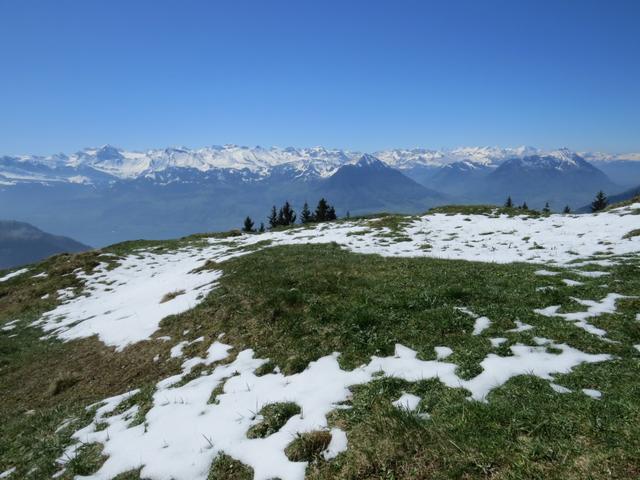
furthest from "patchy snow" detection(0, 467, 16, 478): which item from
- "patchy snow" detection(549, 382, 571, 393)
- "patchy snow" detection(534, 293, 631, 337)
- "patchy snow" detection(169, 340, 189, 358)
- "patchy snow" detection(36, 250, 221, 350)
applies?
"patchy snow" detection(534, 293, 631, 337)

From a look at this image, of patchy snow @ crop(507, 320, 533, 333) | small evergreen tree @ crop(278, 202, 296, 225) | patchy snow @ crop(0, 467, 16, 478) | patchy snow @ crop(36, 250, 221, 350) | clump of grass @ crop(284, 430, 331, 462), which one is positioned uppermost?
patchy snow @ crop(507, 320, 533, 333)

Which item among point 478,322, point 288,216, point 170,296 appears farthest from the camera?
point 288,216

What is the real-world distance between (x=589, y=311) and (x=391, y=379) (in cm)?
758

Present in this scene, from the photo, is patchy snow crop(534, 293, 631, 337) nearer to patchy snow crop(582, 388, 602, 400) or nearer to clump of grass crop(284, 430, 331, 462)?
patchy snow crop(582, 388, 602, 400)

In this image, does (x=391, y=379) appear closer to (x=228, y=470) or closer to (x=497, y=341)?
(x=497, y=341)

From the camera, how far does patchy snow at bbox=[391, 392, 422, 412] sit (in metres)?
7.06

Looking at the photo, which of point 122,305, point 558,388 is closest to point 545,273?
point 558,388

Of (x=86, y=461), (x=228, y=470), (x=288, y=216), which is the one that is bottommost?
(x=288, y=216)

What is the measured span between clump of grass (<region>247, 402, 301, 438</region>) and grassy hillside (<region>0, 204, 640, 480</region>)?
0.03 m

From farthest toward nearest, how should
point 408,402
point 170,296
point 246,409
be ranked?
point 170,296
point 246,409
point 408,402

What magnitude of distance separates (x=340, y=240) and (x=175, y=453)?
26936mm

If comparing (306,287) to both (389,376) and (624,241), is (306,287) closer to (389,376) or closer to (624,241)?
(389,376)

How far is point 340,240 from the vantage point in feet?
109

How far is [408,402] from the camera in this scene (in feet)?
23.9
